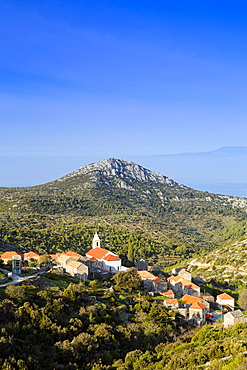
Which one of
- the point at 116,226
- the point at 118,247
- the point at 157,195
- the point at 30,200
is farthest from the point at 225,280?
the point at 157,195

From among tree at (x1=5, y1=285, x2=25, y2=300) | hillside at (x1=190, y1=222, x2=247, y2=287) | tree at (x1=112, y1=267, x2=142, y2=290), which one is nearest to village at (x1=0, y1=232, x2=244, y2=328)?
tree at (x1=112, y1=267, x2=142, y2=290)

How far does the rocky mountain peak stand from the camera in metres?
172

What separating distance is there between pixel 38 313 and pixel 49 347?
3342 millimetres

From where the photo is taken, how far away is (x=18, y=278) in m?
33.5

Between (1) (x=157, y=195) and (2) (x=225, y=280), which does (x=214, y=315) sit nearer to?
(2) (x=225, y=280)

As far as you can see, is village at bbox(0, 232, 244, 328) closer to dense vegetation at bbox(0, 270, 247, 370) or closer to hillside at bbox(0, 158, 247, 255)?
dense vegetation at bbox(0, 270, 247, 370)

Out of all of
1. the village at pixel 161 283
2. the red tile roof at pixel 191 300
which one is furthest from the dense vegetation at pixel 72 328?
the red tile roof at pixel 191 300

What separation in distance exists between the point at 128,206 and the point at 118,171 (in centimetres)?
4094

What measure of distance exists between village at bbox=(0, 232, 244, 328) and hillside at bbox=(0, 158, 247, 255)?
3315 centimetres

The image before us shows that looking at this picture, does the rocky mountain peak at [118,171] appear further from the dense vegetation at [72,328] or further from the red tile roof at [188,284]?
the dense vegetation at [72,328]

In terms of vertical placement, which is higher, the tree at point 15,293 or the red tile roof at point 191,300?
the tree at point 15,293

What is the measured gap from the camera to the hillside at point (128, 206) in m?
102

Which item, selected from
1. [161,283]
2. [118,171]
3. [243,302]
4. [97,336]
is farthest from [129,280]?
[118,171]

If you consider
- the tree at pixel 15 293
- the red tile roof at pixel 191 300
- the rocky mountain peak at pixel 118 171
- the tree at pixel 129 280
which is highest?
the rocky mountain peak at pixel 118 171
